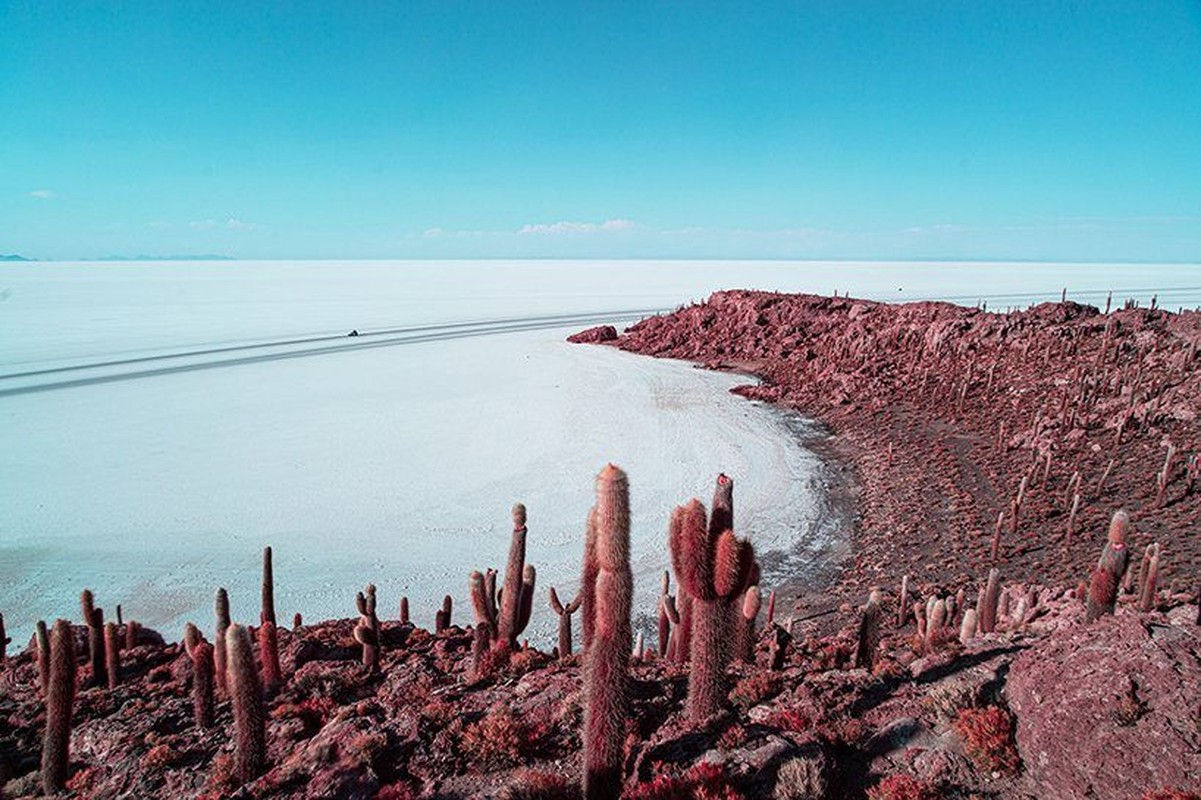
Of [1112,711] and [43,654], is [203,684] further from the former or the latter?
[1112,711]

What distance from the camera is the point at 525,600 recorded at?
24.7ft

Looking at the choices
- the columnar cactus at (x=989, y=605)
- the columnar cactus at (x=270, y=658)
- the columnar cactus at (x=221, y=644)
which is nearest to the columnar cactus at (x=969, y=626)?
the columnar cactus at (x=989, y=605)

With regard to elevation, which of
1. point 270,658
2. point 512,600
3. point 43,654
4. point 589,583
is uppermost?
point 589,583

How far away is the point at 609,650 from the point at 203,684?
3940 millimetres

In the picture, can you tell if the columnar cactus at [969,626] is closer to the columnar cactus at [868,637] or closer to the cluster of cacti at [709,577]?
the columnar cactus at [868,637]

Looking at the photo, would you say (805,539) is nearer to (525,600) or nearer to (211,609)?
(525,600)

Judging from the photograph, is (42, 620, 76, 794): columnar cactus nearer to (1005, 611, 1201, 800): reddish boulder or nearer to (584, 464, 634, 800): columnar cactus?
(584, 464, 634, 800): columnar cactus

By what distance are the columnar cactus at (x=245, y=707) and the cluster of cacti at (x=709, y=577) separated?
3.53 meters

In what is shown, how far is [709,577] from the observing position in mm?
5078

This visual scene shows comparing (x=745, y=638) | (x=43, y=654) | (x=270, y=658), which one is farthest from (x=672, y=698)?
(x=43, y=654)

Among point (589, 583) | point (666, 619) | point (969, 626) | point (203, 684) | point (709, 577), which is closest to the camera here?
point (709, 577)

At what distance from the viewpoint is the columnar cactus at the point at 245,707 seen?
16.6 ft

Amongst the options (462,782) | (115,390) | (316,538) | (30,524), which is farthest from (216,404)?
(462,782)

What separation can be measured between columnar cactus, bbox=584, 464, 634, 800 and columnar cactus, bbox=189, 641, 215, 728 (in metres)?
3.67
